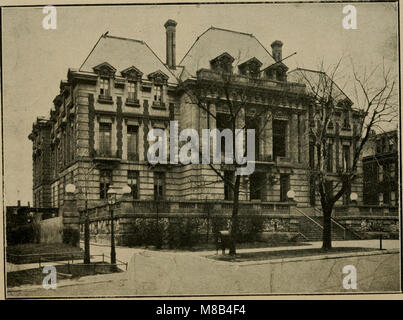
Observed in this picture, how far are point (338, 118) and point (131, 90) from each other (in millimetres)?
7403

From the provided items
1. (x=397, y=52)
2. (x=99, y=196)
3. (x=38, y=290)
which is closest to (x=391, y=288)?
(x=397, y=52)

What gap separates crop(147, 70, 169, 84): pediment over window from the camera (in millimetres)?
16472

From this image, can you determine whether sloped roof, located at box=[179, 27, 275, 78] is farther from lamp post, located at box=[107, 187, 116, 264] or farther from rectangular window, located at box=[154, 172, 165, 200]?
lamp post, located at box=[107, 187, 116, 264]

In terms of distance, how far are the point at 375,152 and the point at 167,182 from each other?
7.25m

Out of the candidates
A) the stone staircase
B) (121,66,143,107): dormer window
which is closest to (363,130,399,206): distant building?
the stone staircase

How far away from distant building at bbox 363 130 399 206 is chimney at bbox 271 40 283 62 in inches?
170

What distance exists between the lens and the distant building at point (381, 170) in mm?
15602

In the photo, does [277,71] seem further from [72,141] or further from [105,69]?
[72,141]

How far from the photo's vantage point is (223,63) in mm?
17281

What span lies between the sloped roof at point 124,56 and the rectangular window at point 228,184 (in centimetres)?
359

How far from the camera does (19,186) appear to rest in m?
15.0

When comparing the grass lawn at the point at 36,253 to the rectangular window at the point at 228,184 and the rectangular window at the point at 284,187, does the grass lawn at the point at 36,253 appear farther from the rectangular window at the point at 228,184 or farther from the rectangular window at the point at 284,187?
the rectangular window at the point at 284,187

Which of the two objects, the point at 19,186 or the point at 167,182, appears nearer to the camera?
the point at 19,186

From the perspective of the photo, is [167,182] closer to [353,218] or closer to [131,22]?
[131,22]
